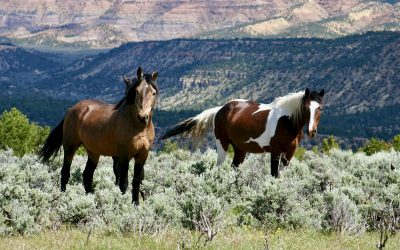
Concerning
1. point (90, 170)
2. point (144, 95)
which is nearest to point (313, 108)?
point (144, 95)

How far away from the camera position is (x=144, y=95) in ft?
40.6

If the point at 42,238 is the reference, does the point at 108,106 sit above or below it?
above

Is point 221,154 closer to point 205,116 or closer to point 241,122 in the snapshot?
point 241,122

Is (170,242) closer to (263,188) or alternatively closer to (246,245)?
(246,245)

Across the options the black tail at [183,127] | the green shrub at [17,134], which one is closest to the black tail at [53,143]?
the black tail at [183,127]

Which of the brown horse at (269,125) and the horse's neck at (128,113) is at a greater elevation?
the horse's neck at (128,113)

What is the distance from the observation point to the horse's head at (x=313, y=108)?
50.2ft

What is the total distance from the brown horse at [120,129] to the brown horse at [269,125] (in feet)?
12.2

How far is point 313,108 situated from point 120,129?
16.5 ft

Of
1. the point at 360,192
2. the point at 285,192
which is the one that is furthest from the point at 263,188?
the point at 360,192

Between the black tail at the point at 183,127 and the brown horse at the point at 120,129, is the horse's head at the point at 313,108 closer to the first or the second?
the brown horse at the point at 120,129

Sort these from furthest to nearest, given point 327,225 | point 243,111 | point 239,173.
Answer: point 243,111 < point 239,173 < point 327,225

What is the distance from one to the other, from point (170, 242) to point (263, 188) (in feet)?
9.13

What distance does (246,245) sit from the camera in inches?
371
